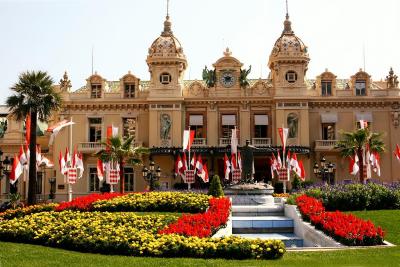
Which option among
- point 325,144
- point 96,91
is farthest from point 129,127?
point 325,144

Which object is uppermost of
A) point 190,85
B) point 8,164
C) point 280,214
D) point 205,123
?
point 190,85

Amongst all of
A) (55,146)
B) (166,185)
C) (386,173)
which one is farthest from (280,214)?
(55,146)

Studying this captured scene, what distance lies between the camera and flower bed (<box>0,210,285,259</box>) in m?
14.4

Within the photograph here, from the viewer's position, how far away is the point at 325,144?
162 ft

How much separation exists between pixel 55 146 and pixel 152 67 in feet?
39.4

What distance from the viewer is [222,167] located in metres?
50.7

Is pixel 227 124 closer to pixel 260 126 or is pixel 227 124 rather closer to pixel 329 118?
pixel 260 126

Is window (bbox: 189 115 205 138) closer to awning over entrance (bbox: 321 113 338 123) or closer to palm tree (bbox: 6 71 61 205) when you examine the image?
awning over entrance (bbox: 321 113 338 123)

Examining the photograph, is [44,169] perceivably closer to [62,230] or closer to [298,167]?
[298,167]

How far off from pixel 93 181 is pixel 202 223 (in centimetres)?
3308

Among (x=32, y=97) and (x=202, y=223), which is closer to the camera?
(x=202, y=223)

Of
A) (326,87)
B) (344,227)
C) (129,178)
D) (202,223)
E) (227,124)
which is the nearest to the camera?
(344,227)

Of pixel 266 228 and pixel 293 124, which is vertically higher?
pixel 293 124

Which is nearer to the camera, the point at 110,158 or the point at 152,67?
the point at 110,158
